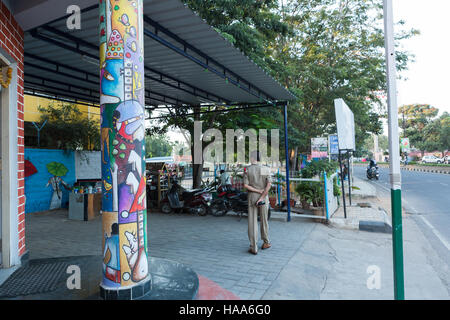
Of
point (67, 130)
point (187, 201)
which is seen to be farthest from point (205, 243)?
point (67, 130)

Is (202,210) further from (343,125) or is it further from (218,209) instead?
(343,125)

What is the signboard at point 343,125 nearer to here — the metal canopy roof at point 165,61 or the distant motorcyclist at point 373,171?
the metal canopy roof at point 165,61

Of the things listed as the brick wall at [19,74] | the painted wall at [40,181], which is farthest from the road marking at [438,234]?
the painted wall at [40,181]

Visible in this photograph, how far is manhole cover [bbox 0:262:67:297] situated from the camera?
3.20 m

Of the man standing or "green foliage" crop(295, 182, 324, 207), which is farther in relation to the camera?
"green foliage" crop(295, 182, 324, 207)

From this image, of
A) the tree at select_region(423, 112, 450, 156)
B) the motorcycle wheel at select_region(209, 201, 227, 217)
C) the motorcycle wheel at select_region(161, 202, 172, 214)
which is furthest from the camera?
the tree at select_region(423, 112, 450, 156)

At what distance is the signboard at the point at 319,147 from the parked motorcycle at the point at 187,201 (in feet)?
24.5

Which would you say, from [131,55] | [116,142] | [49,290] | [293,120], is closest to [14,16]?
[131,55]

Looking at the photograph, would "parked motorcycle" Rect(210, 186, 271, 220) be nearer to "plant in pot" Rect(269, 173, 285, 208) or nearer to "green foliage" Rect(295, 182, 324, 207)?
"plant in pot" Rect(269, 173, 285, 208)

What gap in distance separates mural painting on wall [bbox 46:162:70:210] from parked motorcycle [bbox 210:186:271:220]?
524 cm

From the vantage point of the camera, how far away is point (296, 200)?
29.9 feet

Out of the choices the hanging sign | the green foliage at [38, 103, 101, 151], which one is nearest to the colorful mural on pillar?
the hanging sign

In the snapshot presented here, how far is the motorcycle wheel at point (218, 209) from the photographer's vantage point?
8.49m
